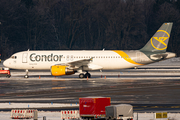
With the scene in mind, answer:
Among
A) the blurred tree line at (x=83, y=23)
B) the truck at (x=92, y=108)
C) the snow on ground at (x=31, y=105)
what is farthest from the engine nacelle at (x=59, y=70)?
the blurred tree line at (x=83, y=23)

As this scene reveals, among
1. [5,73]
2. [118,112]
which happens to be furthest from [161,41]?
[118,112]

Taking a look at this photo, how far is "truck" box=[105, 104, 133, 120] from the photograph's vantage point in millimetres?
14523

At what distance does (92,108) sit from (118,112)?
1580mm

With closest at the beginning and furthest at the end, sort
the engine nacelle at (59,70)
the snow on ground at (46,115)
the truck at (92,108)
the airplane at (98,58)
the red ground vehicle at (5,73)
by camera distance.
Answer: the truck at (92,108)
the snow on ground at (46,115)
the engine nacelle at (59,70)
the airplane at (98,58)
the red ground vehicle at (5,73)

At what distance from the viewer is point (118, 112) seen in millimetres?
14547

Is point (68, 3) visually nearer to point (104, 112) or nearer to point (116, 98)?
point (116, 98)

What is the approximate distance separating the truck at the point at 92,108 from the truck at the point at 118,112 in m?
0.79

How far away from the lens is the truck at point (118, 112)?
1452 cm

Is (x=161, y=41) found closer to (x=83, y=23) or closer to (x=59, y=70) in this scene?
(x=59, y=70)

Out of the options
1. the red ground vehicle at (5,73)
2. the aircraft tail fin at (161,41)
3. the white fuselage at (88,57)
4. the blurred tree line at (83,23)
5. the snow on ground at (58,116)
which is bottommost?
the snow on ground at (58,116)

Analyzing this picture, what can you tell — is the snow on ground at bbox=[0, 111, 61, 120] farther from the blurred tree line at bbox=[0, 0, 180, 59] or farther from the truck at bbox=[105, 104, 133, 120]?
the blurred tree line at bbox=[0, 0, 180, 59]

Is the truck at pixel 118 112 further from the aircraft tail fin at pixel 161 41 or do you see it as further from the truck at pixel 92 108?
the aircraft tail fin at pixel 161 41

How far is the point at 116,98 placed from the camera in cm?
2428

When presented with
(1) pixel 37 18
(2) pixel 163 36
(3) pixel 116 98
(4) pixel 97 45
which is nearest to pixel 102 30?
(4) pixel 97 45
